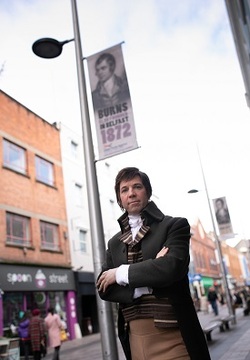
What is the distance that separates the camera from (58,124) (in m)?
26.7

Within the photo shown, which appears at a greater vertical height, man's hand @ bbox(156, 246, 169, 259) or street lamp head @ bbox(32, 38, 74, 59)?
street lamp head @ bbox(32, 38, 74, 59)

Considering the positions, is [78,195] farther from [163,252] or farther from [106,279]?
[163,252]

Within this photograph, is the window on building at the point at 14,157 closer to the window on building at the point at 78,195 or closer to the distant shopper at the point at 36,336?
the window on building at the point at 78,195

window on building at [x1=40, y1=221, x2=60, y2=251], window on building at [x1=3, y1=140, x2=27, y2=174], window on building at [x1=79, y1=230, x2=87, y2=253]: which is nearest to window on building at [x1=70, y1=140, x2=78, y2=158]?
window on building at [x1=79, y1=230, x2=87, y2=253]

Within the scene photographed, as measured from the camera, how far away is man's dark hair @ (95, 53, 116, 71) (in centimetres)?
724

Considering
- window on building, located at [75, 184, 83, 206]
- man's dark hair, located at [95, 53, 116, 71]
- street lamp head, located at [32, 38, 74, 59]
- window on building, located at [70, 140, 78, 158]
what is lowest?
man's dark hair, located at [95, 53, 116, 71]

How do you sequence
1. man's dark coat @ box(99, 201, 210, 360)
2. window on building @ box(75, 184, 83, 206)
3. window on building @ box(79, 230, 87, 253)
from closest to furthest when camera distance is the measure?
man's dark coat @ box(99, 201, 210, 360), window on building @ box(79, 230, 87, 253), window on building @ box(75, 184, 83, 206)

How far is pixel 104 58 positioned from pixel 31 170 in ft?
52.6

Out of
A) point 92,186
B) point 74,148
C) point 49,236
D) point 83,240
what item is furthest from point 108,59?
point 74,148

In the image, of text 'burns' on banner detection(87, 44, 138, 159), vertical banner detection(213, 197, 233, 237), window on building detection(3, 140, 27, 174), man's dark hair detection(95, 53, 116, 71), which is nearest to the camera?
text 'burns' on banner detection(87, 44, 138, 159)

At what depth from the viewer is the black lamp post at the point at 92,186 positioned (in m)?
5.62

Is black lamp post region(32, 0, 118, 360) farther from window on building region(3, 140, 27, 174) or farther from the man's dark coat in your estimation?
window on building region(3, 140, 27, 174)

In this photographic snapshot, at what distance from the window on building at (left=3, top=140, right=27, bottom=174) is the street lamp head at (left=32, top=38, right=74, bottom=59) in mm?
13485

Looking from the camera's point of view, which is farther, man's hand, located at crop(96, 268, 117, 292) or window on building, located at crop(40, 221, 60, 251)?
window on building, located at crop(40, 221, 60, 251)
